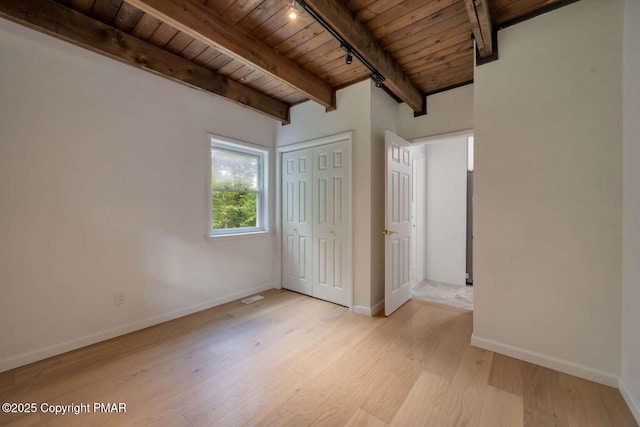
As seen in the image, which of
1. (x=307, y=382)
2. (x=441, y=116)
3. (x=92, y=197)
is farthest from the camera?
(x=441, y=116)

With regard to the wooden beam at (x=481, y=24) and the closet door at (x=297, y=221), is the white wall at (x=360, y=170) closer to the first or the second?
the closet door at (x=297, y=221)

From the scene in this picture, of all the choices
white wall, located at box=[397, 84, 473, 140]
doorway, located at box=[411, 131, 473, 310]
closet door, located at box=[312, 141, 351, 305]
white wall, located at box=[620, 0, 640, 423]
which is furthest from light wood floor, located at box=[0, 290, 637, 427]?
white wall, located at box=[397, 84, 473, 140]

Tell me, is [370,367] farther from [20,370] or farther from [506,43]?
[506,43]

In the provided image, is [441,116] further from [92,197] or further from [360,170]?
[92,197]

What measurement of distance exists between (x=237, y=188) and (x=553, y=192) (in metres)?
3.31

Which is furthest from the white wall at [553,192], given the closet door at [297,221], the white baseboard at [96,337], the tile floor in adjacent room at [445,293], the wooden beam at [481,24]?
the white baseboard at [96,337]

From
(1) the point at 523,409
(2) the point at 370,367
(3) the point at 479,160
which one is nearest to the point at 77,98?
(2) the point at 370,367

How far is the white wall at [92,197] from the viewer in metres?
1.91

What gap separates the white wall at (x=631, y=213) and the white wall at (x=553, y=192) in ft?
0.20

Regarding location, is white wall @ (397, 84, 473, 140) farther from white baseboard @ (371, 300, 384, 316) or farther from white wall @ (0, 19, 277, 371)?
white wall @ (0, 19, 277, 371)

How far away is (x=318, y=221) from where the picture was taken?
335 centimetres

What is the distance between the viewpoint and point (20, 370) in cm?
185

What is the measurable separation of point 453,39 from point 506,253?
192 centimetres

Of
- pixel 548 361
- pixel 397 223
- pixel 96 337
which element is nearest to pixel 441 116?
pixel 397 223
